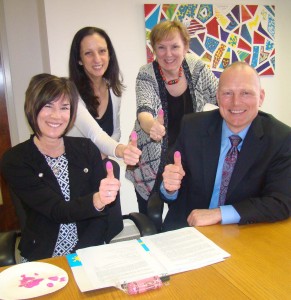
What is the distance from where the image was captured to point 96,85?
6.90 feet

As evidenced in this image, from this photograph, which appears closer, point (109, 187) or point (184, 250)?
point (184, 250)

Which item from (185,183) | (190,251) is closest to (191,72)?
(185,183)

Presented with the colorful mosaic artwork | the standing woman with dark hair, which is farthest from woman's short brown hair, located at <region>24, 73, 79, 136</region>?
the colorful mosaic artwork

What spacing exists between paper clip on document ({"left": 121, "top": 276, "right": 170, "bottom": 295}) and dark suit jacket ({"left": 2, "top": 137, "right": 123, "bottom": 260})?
47 cm

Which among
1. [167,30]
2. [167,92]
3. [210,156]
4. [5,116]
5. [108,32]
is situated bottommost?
[210,156]

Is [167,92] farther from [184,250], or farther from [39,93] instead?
[184,250]

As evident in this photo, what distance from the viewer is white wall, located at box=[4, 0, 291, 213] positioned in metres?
2.98

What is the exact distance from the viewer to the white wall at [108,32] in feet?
9.77

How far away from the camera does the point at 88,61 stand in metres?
2.02

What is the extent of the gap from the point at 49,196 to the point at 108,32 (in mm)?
2098

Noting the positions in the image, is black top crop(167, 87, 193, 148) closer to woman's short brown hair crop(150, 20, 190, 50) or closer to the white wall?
woman's short brown hair crop(150, 20, 190, 50)

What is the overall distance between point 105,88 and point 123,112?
3.90 ft

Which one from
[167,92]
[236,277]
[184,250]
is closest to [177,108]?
[167,92]

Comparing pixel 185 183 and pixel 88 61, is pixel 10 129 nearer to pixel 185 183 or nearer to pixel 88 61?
pixel 88 61
